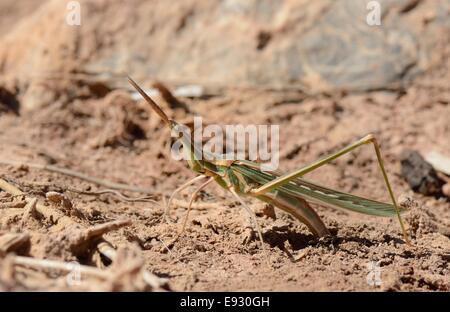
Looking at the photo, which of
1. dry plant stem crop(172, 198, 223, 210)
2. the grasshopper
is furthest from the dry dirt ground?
the grasshopper


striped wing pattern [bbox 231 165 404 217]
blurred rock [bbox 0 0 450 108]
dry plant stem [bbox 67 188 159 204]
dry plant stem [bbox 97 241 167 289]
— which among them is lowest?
dry plant stem [bbox 97 241 167 289]

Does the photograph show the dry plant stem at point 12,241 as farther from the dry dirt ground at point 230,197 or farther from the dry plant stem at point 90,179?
the dry plant stem at point 90,179

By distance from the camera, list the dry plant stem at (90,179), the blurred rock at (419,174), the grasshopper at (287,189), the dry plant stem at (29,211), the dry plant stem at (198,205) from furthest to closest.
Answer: the blurred rock at (419,174) < the dry plant stem at (90,179) < the dry plant stem at (198,205) < the grasshopper at (287,189) < the dry plant stem at (29,211)

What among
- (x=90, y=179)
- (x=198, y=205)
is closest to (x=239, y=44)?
(x=90, y=179)

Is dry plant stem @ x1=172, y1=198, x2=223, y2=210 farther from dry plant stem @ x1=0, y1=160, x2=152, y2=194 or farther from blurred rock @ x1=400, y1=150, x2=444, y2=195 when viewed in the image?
blurred rock @ x1=400, y1=150, x2=444, y2=195

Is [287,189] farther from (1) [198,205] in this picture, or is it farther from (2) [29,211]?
(2) [29,211]

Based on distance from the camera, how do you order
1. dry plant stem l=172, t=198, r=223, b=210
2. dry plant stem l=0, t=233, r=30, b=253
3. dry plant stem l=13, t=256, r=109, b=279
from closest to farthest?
dry plant stem l=13, t=256, r=109, b=279 → dry plant stem l=0, t=233, r=30, b=253 → dry plant stem l=172, t=198, r=223, b=210

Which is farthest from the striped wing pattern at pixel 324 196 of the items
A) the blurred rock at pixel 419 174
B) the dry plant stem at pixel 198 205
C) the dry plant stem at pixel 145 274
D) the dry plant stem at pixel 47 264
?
the blurred rock at pixel 419 174

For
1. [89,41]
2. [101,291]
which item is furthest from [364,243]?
[89,41]
